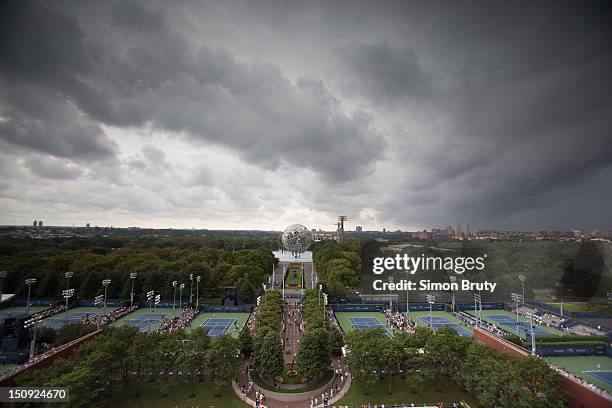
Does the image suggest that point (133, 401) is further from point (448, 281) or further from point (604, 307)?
point (604, 307)

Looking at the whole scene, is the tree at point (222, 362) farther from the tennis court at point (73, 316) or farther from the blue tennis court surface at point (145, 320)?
the tennis court at point (73, 316)

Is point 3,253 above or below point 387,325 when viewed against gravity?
above

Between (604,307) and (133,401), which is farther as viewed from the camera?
(604,307)

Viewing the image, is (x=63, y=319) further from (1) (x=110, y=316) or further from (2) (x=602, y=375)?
(2) (x=602, y=375)

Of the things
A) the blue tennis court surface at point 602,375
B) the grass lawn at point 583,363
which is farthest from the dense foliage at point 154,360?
the blue tennis court surface at point 602,375

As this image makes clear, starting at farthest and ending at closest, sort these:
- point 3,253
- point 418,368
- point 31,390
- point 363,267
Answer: point 3,253
point 363,267
point 418,368
point 31,390

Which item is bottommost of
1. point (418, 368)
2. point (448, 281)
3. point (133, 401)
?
point (133, 401)

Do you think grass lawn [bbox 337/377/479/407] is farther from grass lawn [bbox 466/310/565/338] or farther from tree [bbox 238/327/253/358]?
grass lawn [bbox 466/310/565/338]

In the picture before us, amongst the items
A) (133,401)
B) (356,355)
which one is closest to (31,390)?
(133,401)
